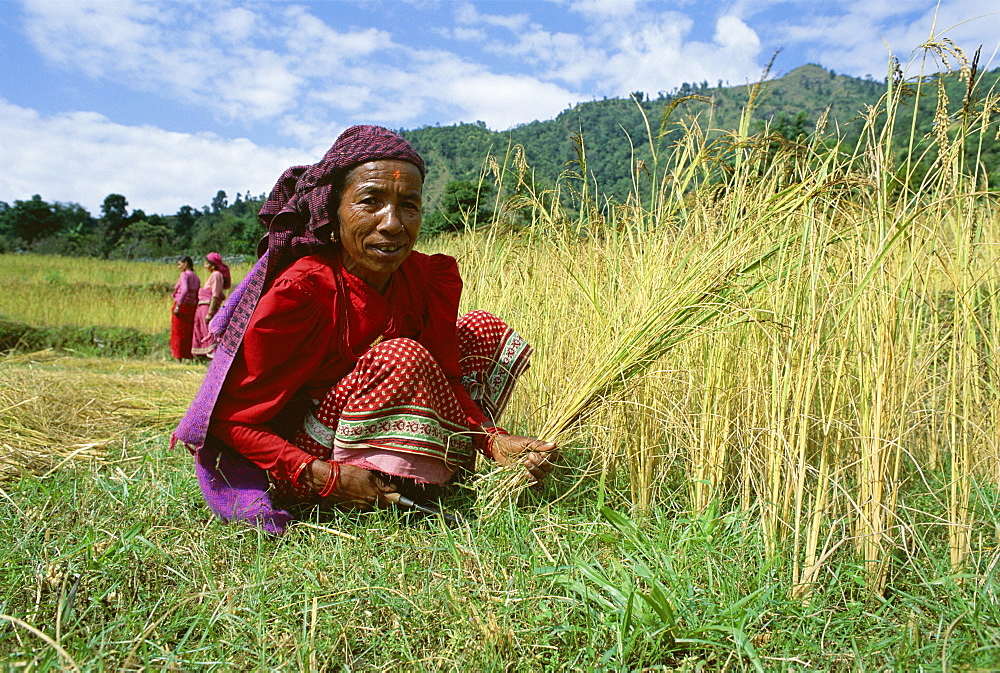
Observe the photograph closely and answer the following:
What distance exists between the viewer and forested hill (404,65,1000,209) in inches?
76.7

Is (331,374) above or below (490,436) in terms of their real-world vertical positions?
above

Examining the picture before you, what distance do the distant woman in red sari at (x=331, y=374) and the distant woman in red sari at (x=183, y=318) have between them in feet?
20.6

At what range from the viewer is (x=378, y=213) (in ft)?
6.01

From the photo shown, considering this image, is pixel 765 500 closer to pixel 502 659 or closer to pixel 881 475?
pixel 881 475

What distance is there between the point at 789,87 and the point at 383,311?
118799mm

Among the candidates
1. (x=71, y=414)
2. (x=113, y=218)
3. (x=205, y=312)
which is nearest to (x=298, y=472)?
(x=71, y=414)

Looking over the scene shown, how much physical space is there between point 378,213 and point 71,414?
2194mm

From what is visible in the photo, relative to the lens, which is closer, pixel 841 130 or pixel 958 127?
pixel 958 127

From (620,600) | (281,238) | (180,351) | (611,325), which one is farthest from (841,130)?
(180,351)

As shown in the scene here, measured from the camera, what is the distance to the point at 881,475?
1.39m

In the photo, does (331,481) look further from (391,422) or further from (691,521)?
(691,521)

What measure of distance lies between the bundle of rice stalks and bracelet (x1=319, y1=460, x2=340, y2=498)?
1.02m

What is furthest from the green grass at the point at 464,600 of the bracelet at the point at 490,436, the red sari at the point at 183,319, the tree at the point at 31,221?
the tree at the point at 31,221

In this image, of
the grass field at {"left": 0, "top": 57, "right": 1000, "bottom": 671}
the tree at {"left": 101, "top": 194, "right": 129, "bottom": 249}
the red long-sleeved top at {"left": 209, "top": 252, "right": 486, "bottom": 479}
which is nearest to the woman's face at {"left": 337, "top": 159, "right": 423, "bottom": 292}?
the red long-sleeved top at {"left": 209, "top": 252, "right": 486, "bottom": 479}
